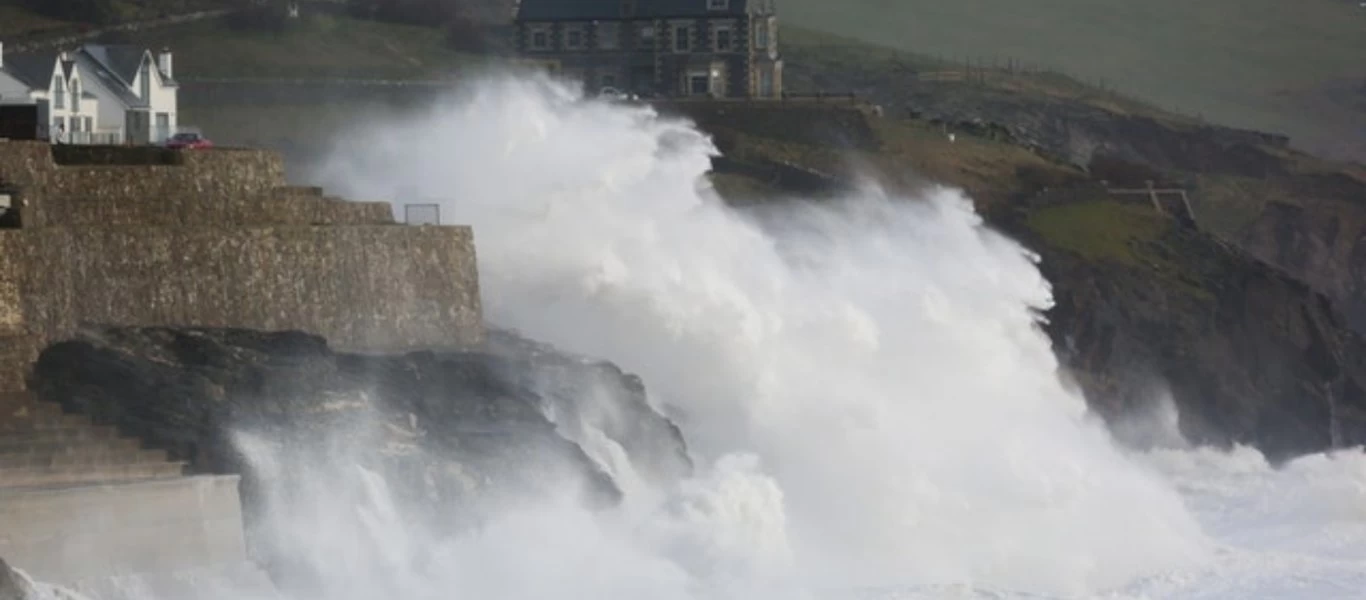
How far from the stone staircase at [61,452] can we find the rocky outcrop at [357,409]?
0.82 feet

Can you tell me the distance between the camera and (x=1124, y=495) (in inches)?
1844

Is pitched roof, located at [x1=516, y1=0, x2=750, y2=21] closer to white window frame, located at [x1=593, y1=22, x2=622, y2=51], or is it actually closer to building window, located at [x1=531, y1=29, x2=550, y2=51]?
white window frame, located at [x1=593, y1=22, x2=622, y2=51]

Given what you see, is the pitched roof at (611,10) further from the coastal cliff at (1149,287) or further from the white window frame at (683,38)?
the coastal cliff at (1149,287)

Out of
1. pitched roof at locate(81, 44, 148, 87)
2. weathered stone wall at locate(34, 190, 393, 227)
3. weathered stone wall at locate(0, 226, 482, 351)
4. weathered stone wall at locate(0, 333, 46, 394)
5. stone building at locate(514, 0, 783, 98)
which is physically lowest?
weathered stone wall at locate(0, 333, 46, 394)

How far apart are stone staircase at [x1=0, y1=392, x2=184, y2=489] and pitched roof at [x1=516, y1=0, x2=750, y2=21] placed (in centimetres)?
4950

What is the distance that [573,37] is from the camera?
81.3 meters

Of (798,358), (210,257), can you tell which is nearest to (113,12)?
(798,358)

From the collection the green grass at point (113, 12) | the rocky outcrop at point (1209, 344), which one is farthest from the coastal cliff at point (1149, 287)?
the green grass at point (113, 12)

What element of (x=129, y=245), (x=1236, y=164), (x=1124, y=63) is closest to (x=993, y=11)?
(x=1124, y=63)

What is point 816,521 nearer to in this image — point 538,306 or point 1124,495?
point 538,306

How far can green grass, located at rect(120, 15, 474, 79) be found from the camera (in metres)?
65.1

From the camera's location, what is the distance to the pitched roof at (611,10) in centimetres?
8075

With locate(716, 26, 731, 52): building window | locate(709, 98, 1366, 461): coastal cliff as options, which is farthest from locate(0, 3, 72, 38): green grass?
locate(716, 26, 731, 52): building window

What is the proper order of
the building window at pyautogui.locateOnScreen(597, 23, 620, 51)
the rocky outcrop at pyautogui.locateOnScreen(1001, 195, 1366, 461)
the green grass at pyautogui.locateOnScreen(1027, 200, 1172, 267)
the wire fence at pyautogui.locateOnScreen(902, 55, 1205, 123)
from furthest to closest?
the wire fence at pyautogui.locateOnScreen(902, 55, 1205, 123)
the building window at pyautogui.locateOnScreen(597, 23, 620, 51)
the green grass at pyautogui.locateOnScreen(1027, 200, 1172, 267)
the rocky outcrop at pyautogui.locateOnScreen(1001, 195, 1366, 461)
